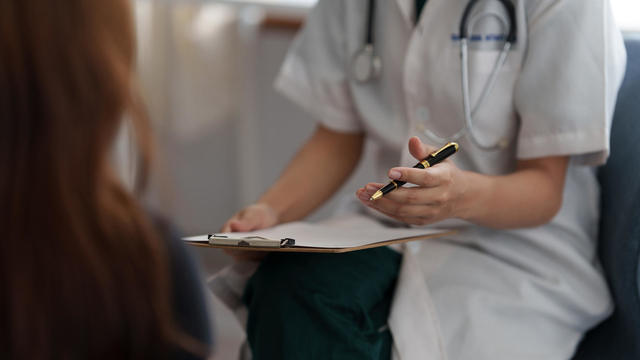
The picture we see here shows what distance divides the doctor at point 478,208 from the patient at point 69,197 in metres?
0.25

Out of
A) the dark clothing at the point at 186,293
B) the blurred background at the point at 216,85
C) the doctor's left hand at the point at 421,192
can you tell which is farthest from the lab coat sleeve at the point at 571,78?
the blurred background at the point at 216,85

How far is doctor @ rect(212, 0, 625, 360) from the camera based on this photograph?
1.97ft

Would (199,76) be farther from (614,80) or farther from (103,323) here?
(103,323)

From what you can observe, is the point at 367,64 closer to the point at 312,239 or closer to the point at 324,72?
the point at 324,72

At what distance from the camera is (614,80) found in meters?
0.65

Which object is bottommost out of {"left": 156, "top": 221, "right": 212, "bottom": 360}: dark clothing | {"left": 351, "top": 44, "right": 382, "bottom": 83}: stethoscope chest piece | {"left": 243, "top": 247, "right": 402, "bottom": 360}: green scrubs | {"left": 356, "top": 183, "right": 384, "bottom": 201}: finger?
{"left": 243, "top": 247, "right": 402, "bottom": 360}: green scrubs

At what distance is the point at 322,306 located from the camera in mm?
591

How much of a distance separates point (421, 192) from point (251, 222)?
0.85 ft

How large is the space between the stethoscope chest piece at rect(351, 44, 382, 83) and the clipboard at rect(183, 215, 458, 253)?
221 mm

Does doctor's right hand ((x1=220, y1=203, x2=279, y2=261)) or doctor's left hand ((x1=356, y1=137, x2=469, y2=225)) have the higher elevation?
doctor's left hand ((x1=356, y1=137, x2=469, y2=225))

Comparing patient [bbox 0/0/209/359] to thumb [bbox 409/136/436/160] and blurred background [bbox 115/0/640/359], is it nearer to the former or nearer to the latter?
thumb [bbox 409/136/436/160]

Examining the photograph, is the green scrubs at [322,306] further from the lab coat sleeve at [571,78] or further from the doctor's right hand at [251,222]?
the lab coat sleeve at [571,78]

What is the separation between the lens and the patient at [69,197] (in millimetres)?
326

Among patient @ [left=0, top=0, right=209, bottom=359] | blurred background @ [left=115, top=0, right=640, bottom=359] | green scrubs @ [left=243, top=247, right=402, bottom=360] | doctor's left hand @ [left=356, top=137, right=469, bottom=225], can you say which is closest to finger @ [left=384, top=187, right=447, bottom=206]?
doctor's left hand @ [left=356, top=137, right=469, bottom=225]
